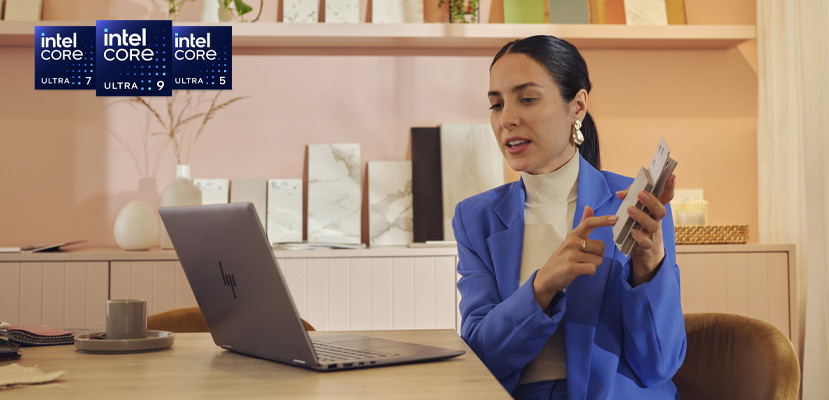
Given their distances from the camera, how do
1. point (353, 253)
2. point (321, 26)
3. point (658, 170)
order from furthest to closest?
1. point (321, 26)
2. point (353, 253)
3. point (658, 170)

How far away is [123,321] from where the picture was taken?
4.69 feet

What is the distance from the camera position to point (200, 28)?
132 inches

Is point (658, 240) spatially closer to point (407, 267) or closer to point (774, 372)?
point (774, 372)

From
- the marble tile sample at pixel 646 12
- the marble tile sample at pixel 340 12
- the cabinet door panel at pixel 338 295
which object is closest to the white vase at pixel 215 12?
the marble tile sample at pixel 340 12

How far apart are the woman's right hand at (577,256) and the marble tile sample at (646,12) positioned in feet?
7.66

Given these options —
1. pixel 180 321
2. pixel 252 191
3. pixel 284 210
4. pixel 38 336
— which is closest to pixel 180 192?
pixel 252 191

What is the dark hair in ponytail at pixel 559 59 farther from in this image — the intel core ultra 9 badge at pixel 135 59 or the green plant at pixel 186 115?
the intel core ultra 9 badge at pixel 135 59

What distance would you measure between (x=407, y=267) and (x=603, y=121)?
4.02ft

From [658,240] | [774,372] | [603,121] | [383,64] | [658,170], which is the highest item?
[383,64]

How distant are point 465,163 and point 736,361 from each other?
186cm

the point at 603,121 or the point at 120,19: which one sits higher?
the point at 120,19

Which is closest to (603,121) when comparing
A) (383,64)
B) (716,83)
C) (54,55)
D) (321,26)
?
(716,83)

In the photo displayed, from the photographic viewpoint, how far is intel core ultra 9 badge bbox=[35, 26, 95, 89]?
3336 mm

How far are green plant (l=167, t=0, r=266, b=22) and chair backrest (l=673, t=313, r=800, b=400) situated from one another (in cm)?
235
